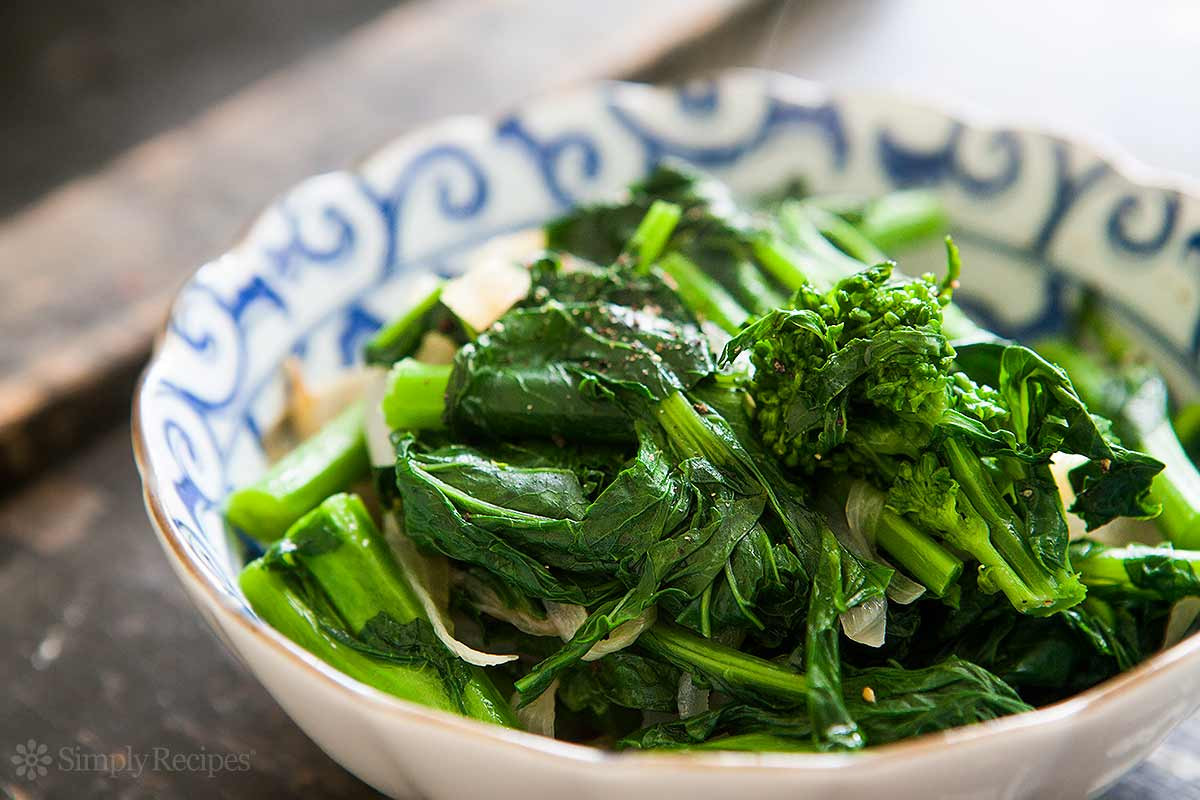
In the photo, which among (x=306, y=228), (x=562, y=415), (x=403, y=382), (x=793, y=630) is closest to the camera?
(x=793, y=630)

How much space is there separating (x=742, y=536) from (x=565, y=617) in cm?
39

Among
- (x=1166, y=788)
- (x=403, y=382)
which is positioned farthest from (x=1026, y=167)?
(x=403, y=382)

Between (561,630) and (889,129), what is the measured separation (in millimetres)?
2151

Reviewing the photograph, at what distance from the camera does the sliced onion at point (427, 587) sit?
2.15 metres

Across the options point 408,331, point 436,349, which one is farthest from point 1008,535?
point 408,331

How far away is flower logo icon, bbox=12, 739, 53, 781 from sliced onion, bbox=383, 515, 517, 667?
3.44ft

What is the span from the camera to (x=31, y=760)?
267 centimetres

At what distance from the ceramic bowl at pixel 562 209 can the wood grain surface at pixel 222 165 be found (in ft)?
3.65

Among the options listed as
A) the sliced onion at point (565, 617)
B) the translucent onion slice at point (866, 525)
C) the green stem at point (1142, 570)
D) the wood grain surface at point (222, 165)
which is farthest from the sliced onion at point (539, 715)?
the wood grain surface at point (222, 165)

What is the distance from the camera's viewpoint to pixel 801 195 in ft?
12.0

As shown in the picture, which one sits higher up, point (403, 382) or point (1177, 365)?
point (403, 382)

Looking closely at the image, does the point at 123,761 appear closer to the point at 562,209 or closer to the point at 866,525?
the point at 866,525

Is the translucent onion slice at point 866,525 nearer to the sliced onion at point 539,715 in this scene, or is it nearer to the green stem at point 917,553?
the green stem at point 917,553

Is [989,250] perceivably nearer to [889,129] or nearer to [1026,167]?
[1026,167]
